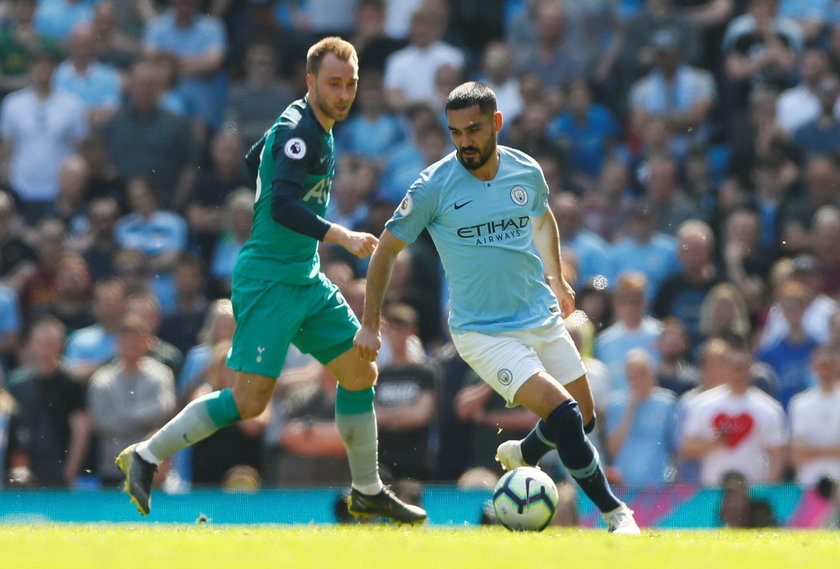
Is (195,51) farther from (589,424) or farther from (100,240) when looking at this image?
(589,424)

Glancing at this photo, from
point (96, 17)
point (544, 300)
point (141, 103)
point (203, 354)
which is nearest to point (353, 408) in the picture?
A: point (544, 300)

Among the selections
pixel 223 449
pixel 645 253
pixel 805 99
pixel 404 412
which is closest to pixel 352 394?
pixel 404 412

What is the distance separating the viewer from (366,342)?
828 centimetres

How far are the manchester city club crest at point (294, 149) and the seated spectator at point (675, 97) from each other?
797 centimetres

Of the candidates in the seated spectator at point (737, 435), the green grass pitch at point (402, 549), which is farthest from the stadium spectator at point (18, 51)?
the green grass pitch at point (402, 549)

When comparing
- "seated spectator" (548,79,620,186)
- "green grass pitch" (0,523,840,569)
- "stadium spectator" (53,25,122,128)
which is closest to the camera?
"green grass pitch" (0,523,840,569)

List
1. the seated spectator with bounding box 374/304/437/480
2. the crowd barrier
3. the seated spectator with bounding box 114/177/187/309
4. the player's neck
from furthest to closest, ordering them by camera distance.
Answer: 1. the seated spectator with bounding box 114/177/187/309
2. the seated spectator with bounding box 374/304/437/480
3. the crowd barrier
4. the player's neck

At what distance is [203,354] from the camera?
13.5 meters

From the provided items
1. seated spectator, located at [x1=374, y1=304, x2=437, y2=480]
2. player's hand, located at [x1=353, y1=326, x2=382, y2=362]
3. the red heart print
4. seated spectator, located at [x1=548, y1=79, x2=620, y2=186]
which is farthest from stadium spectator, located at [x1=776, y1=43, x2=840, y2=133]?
player's hand, located at [x1=353, y1=326, x2=382, y2=362]

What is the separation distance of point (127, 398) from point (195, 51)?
5397mm

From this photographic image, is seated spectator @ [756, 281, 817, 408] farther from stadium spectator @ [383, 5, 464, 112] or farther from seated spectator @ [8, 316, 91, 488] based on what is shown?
seated spectator @ [8, 316, 91, 488]

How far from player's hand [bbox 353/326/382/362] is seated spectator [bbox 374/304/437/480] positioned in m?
4.25

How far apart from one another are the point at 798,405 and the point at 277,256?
539 cm

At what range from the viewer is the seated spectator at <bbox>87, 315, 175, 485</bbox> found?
1312cm
